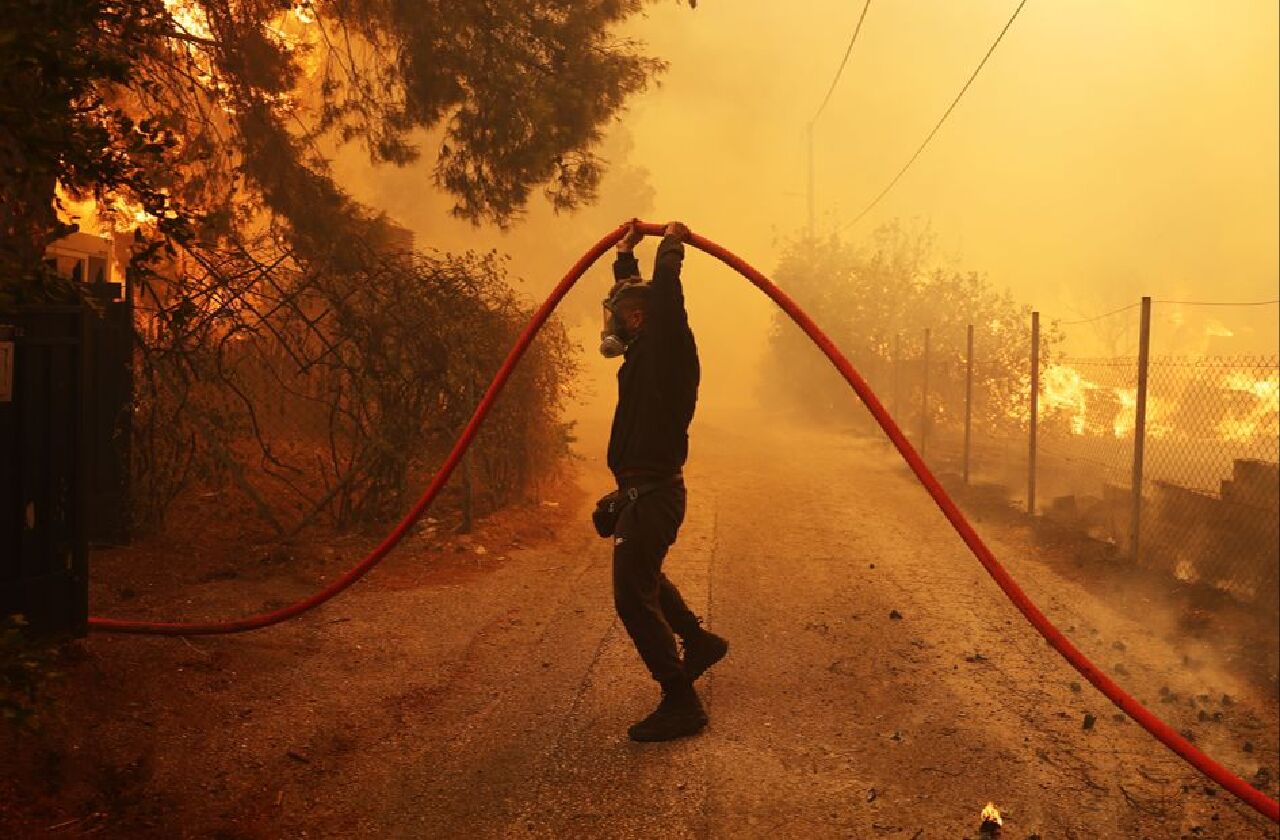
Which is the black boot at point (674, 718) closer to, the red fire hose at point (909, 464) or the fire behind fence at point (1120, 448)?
the red fire hose at point (909, 464)

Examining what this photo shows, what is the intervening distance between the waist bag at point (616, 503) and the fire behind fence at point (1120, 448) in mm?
4354

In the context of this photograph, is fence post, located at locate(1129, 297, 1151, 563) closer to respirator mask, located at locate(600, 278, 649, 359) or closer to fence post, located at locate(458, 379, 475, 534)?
respirator mask, located at locate(600, 278, 649, 359)

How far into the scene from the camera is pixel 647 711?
503cm

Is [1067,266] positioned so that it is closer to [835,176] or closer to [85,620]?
[835,176]

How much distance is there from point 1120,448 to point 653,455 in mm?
9110

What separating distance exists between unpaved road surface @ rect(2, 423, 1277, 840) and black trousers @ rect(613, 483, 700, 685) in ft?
1.35

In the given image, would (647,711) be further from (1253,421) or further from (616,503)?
(1253,421)

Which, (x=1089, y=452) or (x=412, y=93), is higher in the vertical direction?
(x=412, y=93)

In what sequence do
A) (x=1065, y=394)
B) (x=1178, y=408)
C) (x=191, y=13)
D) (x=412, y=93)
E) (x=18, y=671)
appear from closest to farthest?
(x=18, y=671) → (x=191, y=13) → (x=412, y=93) → (x=1178, y=408) → (x=1065, y=394)

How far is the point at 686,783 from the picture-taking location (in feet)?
13.8

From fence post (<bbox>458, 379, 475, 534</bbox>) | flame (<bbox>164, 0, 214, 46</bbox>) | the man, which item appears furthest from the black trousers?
flame (<bbox>164, 0, 214, 46</bbox>)

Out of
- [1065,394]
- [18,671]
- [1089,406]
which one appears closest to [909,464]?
[18,671]

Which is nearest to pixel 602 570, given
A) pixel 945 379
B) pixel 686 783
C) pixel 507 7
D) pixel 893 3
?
pixel 686 783

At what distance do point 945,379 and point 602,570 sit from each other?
1416 centimetres
